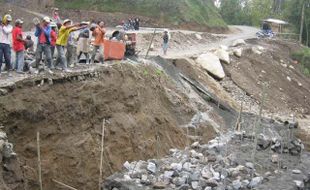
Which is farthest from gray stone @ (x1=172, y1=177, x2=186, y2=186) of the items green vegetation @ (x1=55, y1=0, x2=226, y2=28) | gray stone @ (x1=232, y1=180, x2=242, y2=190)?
green vegetation @ (x1=55, y1=0, x2=226, y2=28)

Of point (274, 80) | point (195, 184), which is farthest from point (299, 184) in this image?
point (274, 80)

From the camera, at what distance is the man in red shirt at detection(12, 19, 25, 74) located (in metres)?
16.7

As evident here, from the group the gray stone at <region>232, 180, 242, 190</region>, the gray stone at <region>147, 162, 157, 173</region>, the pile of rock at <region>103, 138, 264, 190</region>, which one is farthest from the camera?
the gray stone at <region>147, 162, 157, 173</region>

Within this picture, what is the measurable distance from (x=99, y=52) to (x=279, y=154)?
8.33 metres

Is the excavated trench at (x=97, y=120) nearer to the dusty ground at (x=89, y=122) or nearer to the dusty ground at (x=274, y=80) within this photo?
the dusty ground at (x=89, y=122)

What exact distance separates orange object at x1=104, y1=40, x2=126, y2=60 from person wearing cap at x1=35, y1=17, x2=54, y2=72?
386 centimetres

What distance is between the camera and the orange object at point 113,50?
21.4 m

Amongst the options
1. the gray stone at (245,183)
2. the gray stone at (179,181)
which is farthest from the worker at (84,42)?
the gray stone at (245,183)

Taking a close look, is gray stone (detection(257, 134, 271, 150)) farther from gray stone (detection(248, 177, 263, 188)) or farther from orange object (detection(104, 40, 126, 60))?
orange object (detection(104, 40, 126, 60))

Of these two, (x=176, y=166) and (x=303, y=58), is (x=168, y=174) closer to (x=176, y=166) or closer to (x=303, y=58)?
(x=176, y=166)

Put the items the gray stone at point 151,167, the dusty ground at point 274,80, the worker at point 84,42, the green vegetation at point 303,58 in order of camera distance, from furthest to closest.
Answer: the green vegetation at point 303,58, the dusty ground at point 274,80, the worker at point 84,42, the gray stone at point 151,167

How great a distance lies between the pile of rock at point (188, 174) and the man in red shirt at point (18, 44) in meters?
4.58

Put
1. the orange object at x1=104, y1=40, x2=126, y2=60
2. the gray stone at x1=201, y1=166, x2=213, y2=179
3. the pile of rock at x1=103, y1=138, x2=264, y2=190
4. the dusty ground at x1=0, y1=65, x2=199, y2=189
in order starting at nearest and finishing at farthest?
1. the dusty ground at x1=0, y1=65, x2=199, y2=189
2. the pile of rock at x1=103, y1=138, x2=264, y2=190
3. the gray stone at x1=201, y1=166, x2=213, y2=179
4. the orange object at x1=104, y1=40, x2=126, y2=60

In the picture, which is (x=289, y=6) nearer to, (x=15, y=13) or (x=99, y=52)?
(x=15, y=13)
